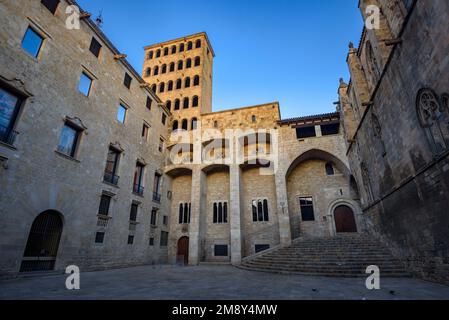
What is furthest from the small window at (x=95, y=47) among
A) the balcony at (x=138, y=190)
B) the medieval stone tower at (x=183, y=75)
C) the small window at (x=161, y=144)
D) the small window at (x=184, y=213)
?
the small window at (x=184, y=213)

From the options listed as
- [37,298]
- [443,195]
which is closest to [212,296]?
[37,298]

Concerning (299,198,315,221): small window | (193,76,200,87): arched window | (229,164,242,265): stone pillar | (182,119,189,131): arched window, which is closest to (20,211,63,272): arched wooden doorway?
(229,164,242,265): stone pillar

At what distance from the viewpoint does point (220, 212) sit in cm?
2097

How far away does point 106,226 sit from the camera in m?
13.1

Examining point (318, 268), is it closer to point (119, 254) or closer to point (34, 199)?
point (119, 254)

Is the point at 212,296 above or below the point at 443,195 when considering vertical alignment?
below

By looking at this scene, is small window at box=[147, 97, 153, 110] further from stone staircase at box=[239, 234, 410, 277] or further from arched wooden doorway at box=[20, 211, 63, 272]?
stone staircase at box=[239, 234, 410, 277]

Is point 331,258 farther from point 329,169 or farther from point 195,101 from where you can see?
point 195,101

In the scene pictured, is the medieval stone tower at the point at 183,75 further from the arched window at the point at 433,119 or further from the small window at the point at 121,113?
the arched window at the point at 433,119

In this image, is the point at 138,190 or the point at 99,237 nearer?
the point at 99,237

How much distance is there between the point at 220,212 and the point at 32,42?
1762cm

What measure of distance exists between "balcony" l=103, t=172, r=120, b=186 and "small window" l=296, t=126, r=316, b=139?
15.8 metres

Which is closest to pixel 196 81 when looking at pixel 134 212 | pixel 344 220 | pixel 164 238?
pixel 134 212
